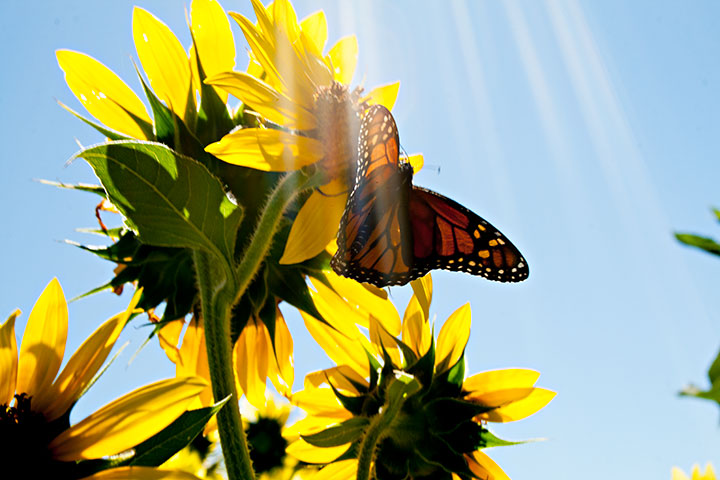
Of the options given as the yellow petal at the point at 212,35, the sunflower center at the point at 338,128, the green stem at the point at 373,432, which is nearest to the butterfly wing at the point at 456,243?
the sunflower center at the point at 338,128

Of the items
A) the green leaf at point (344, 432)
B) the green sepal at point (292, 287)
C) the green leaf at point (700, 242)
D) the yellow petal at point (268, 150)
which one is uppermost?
the yellow petal at point (268, 150)

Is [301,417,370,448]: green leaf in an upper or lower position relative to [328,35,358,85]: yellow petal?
lower

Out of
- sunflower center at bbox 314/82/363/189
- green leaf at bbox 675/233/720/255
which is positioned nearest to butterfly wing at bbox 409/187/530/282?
sunflower center at bbox 314/82/363/189

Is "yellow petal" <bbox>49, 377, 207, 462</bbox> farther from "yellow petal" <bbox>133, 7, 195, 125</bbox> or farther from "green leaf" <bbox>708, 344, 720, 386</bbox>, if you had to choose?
"green leaf" <bbox>708, 344, 720, 386</bbox>

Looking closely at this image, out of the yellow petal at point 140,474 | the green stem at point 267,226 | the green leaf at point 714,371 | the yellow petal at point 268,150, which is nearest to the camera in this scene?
the green leaf at point 714,371

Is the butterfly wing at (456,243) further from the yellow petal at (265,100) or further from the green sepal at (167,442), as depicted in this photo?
the green sepal at (167,442)

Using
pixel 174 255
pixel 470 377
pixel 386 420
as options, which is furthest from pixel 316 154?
pixel 470 377

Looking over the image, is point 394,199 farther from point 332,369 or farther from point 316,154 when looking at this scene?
point 332,369
